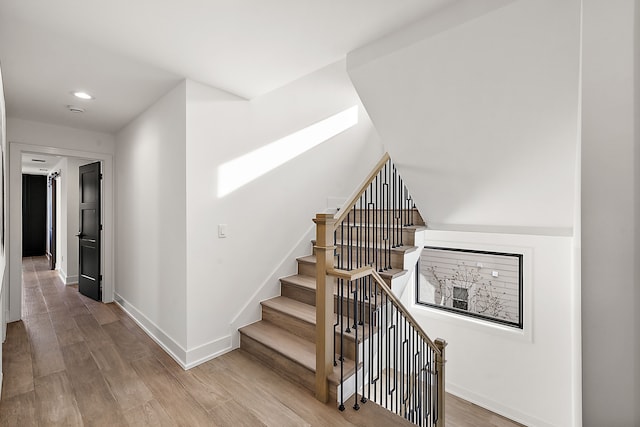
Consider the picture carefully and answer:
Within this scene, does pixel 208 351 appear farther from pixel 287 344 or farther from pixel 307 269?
pixel 307 269

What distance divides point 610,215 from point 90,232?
5.48 m

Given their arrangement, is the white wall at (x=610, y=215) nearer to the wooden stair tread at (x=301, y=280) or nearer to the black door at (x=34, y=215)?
the wooden stair tread at (x=301, y=280)

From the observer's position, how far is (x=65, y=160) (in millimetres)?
5398

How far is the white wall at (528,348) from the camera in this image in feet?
10.7

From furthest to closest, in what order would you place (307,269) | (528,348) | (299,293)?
(528,348), (307,269), (299,293)

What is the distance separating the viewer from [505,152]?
219 centimetres

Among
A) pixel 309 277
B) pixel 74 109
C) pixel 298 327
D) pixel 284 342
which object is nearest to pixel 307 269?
pixel 309 277

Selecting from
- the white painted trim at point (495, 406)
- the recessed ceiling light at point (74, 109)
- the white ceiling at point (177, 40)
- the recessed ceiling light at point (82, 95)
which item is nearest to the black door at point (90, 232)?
the recessed ceiling light at point (74, 109)

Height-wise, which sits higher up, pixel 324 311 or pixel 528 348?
pixel 324 311

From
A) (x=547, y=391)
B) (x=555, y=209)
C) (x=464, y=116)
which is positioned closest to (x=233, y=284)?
(x=464, y=116)

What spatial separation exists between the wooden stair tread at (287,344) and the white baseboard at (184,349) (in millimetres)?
211

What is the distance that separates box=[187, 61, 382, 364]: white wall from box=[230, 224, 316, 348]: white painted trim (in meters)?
0.01

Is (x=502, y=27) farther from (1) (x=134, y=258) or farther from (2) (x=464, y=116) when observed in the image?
(1) (x=134, y=258)

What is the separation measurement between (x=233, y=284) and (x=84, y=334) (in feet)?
5.73
